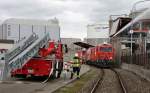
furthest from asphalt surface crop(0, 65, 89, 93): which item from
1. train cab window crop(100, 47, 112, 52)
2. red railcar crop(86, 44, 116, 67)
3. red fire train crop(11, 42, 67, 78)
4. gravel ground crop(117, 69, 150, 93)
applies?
train cab window crop(100, 47, 112, 52)

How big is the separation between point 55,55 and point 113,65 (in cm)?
3354

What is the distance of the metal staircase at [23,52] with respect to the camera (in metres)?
23.6

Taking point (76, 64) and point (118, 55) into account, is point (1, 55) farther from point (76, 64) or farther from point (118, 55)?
point (118, 55)

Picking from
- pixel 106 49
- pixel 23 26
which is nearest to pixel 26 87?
pixel 23 26

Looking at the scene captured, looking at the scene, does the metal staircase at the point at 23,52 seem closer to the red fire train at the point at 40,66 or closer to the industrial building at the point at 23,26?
the red fire train at the point at 40,66

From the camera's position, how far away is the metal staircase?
2358cm

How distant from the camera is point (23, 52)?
→ 80.6ft

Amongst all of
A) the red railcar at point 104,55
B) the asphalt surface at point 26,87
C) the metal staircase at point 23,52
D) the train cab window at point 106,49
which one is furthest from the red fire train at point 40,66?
the train cab window at point 106,49

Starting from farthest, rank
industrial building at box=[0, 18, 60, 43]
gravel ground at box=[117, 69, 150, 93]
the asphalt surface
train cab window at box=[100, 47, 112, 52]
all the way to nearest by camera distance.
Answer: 1. train cab window at box=[100, 47, 112, 52]
2. industrial building at box=[0, 18, 60, 43]
3. gravel ground at box=[117, 69, 150, 93]
4. the asphalt surface

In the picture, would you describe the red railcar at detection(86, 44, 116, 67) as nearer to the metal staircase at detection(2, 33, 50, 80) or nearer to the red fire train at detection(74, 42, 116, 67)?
the red fire train at detection(74, 42, 116, 67)

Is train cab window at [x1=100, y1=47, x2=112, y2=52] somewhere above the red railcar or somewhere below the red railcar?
above

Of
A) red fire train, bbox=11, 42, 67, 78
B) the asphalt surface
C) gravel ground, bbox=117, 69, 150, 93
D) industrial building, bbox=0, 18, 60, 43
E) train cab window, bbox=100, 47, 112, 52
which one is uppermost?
industrial building, bbox=0, 18, 60, 43

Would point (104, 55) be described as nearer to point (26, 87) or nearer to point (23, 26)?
point (23, 26)

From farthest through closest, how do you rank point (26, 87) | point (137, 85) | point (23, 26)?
point (23, 26) → point (137, 85) → point (26, 87)
